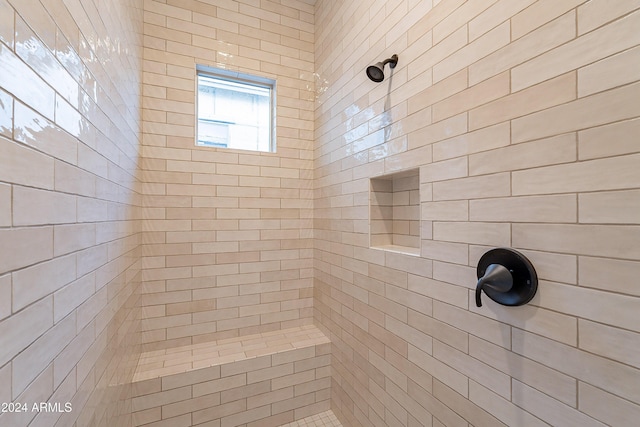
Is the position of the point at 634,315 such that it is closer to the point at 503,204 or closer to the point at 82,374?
the point at 503,204

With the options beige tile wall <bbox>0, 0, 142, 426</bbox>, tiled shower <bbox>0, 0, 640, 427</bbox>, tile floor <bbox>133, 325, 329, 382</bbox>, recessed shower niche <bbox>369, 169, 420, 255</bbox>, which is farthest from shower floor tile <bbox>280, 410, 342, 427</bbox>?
recessed shower niche <bbox>369, 169, 420, 255</bbox>

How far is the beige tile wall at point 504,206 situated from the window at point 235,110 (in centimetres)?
99

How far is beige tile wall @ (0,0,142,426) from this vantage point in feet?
1.64

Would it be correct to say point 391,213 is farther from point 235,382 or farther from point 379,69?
point 235,382

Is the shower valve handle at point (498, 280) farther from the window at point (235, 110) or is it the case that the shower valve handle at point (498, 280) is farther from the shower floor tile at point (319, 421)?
the window at point (235, 110)

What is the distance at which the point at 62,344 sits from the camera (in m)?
0.69

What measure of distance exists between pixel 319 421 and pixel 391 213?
1.55m

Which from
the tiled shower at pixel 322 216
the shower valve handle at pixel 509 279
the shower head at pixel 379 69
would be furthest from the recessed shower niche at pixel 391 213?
the shower valve handle at pixel 509 279

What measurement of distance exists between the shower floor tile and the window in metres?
2.08

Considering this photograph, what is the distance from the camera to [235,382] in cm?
178

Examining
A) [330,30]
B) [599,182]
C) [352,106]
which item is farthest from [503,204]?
[330,30]

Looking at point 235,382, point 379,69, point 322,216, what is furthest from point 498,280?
point 235,382

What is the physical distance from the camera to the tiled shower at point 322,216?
614 millimetres

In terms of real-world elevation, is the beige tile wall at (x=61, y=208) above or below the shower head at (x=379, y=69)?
below
